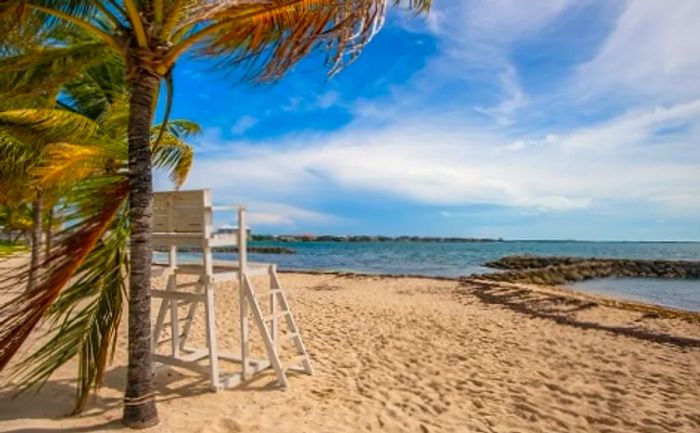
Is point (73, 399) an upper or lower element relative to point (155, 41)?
lower

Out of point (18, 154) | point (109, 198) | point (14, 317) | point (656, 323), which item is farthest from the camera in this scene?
point (656, 323)

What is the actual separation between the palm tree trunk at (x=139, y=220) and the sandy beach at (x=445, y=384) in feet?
2.65

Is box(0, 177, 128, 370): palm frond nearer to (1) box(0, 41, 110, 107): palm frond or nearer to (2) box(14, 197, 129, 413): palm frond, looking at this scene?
(2) box(14, 197, 129, 413): palm frond

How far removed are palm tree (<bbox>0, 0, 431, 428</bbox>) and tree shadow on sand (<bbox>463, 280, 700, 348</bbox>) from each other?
8.40 meters

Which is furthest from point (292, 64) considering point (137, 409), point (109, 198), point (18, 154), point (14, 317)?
point (18, 154)

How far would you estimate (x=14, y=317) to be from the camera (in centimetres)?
322

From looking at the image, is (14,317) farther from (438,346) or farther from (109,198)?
(438,346)

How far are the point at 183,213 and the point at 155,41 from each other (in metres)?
2.01

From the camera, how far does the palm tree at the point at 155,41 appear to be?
11.9 ft

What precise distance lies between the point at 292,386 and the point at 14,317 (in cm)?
322

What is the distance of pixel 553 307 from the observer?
1209cm

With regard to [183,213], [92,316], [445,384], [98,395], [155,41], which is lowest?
[445,384]

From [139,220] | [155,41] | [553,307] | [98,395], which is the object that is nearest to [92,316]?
[139,220]

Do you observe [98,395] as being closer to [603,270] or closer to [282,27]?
[282,27]
